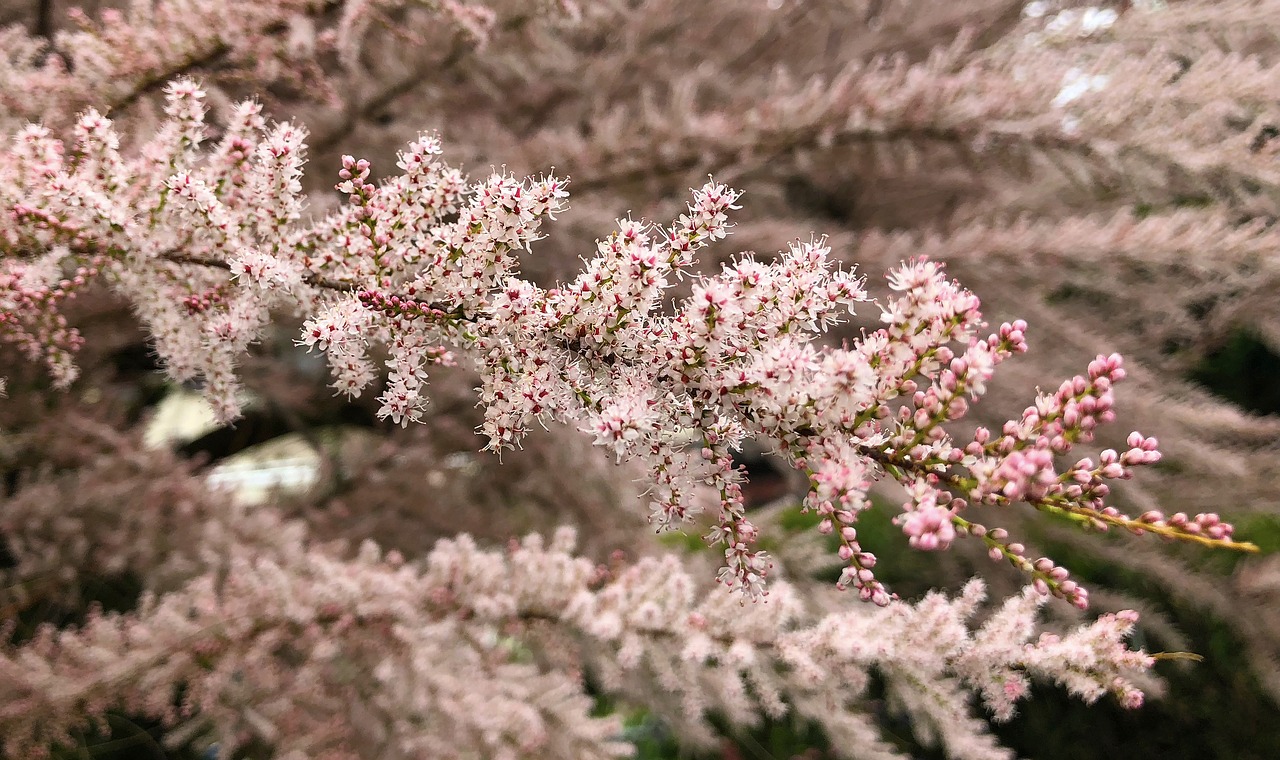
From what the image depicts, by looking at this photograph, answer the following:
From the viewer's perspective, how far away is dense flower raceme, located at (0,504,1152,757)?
1548mm

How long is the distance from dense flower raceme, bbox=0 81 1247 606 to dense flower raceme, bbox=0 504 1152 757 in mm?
657

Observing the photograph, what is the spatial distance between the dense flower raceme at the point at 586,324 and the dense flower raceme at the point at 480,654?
66 cm

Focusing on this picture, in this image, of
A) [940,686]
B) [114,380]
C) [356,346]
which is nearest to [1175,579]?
[940,686]

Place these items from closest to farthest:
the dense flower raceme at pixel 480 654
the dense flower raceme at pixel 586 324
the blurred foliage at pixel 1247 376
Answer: the dense flower raceme at pixel 586 324, the dense flower raceme at pixel 480 654, the blurred foliage at pixel 1247 376

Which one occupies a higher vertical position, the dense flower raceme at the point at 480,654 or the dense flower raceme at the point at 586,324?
the dense flower raceme at the point at 586,324

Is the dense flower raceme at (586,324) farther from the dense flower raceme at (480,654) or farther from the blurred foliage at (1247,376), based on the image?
the blurred foliage at (1247,376)

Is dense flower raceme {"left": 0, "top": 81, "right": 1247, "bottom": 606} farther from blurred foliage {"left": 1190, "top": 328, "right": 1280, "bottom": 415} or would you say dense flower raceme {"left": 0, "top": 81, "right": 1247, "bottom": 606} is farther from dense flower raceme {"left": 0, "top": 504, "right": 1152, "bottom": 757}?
blurred foliage {"left": 1190, "top": 328, "right": 1280, "bottom": 415}

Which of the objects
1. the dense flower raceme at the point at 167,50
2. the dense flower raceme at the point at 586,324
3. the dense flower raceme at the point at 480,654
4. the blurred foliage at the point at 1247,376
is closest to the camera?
the dense flower raceme at the point at 586,324

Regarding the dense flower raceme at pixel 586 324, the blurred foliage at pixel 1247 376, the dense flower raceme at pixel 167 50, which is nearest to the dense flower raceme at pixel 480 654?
the dense flower raceme at pixel 586 324

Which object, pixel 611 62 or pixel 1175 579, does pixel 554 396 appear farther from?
pixel 1175 579

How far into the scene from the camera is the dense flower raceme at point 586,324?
780mm

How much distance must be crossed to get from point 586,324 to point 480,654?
119 cm

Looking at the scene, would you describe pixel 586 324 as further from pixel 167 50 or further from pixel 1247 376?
pixel 1247 376

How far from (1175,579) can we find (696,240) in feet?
9.09
